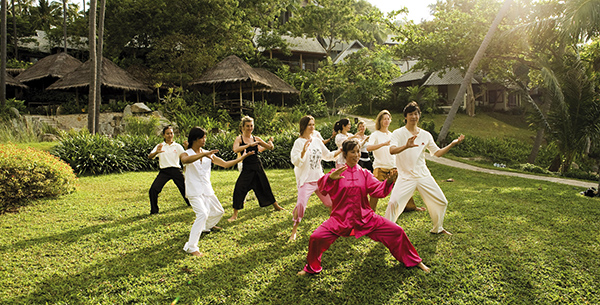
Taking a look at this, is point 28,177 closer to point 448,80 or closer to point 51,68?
point 51,68

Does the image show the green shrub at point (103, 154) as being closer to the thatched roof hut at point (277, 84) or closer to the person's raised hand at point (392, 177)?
the person's raised hand at point (392, 177)

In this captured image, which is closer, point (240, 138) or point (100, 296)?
point (100, 296)

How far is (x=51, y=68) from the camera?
23.3 meters

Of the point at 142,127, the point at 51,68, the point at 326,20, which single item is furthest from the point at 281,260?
the point at 326,20

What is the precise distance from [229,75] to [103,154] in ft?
40.6

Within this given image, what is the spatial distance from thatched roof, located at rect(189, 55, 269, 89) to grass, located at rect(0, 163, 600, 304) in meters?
16.3

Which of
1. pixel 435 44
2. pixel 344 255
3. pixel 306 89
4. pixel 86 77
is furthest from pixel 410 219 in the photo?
pixel 306 89

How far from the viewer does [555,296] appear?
3.44 metres

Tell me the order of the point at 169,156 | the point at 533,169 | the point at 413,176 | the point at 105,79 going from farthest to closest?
the point at 105,79 → the point at 533,169 → the point at 169,156 → the point at 413,176

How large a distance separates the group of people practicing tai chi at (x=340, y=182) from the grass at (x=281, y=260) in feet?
0.99

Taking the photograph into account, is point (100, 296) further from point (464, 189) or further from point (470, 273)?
point (464, 189)

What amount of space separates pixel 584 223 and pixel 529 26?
40.7 feet

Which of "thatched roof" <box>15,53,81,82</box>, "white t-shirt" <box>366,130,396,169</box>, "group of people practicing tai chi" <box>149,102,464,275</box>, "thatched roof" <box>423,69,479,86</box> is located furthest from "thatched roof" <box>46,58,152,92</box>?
"thatched roof" <box>423,69,479,86</box>

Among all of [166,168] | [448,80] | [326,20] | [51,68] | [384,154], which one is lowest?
[166,168]
